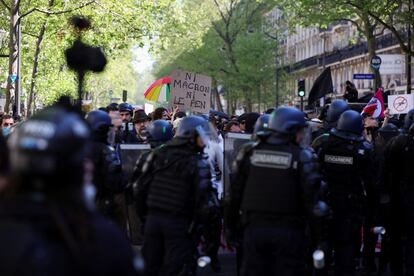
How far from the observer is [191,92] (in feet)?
51.2

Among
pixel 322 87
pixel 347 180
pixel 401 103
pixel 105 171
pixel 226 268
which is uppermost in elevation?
pixel 322 87

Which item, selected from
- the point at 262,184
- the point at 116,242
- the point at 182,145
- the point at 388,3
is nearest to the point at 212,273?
the point at 182,145

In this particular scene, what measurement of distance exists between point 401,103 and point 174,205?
902 cm

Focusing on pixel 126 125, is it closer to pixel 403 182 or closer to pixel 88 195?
pixel 403 182

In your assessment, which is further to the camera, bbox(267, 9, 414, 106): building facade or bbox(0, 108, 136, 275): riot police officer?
A: bbox(267, 9, 414, 106): building facade

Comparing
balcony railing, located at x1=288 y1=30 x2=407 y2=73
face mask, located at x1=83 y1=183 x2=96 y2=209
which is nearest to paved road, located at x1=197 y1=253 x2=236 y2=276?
face mask, located at x1=83 y1=183 x2=96 y2=209

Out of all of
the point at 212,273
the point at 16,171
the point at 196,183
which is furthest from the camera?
the point at 212,273

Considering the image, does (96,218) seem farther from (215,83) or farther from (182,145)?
(215,83)

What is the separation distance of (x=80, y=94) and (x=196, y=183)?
1.17m

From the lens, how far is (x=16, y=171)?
8.96 feet

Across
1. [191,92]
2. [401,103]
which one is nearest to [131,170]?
[191,92]

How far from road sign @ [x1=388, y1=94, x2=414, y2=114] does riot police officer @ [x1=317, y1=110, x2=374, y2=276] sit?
22.6 ft

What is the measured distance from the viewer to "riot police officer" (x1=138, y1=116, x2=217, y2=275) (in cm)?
704

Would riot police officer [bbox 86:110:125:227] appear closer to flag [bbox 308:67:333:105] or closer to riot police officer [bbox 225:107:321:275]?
riot police officer [bbox 225:107:321:275]
